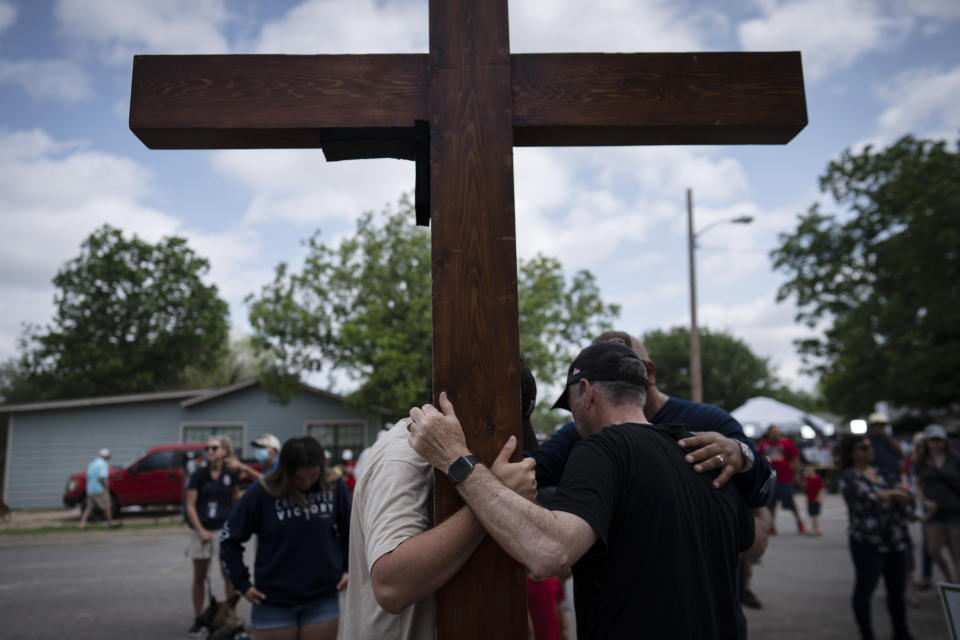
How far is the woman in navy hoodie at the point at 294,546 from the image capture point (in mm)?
4199

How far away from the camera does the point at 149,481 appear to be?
1867cm

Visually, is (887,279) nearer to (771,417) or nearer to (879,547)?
(771,417)

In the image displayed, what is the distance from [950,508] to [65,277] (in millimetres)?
41336

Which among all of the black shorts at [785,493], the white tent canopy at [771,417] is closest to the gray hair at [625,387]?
the black shorts at [785,493]

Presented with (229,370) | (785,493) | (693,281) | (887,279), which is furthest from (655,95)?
(229,370)

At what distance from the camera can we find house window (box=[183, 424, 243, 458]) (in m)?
25.0

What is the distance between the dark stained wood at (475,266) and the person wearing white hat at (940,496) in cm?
731

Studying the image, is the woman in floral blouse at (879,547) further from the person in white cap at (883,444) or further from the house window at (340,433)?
the house window at (340,433)

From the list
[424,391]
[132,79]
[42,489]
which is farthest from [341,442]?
[132,79]

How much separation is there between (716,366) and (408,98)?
5379 centimetres

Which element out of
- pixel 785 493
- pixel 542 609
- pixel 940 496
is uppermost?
pixel 940 496

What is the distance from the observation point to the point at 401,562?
5.92 ft

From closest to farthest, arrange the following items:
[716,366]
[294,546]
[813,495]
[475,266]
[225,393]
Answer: [475,266] → [294,546] → [813,495] → [225,393] → [716,366]

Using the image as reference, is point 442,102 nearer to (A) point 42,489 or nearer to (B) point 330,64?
(B) point 330,64
